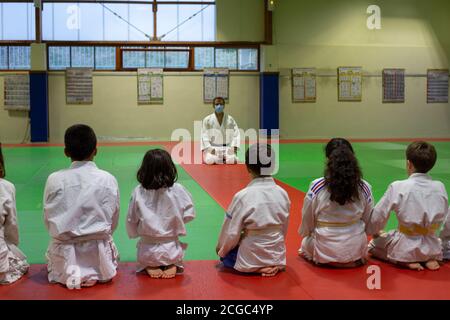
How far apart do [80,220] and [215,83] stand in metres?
14.9

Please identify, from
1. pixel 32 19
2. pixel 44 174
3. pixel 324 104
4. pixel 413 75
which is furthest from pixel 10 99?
pixel 413 75

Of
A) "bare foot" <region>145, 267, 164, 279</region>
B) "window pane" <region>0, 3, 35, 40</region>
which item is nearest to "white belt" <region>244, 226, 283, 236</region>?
"bare foot" <region>145, 267, 164, 279</region>

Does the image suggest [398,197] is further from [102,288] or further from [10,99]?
[10,99]

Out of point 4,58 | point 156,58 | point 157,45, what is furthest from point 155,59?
point 4,58

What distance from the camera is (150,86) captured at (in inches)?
724

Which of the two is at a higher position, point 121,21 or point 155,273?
point 121,21

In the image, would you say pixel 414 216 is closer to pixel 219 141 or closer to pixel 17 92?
pixel 219 141

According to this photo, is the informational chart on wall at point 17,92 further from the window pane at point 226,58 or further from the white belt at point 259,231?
the white belt at point 259,231

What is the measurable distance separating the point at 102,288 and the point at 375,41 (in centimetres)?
1708

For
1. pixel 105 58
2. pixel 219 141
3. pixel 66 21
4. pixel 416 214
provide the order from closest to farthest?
pixel 416 214 → pixel 219 141 → pixel 66 21 → pixel 105 58

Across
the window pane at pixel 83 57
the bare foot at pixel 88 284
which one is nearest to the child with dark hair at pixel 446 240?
the bare foot at pixel 88 284

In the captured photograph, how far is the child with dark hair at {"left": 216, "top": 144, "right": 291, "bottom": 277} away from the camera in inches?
163

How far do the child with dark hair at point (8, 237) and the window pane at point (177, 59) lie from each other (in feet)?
47.8

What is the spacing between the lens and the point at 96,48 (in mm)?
17891
